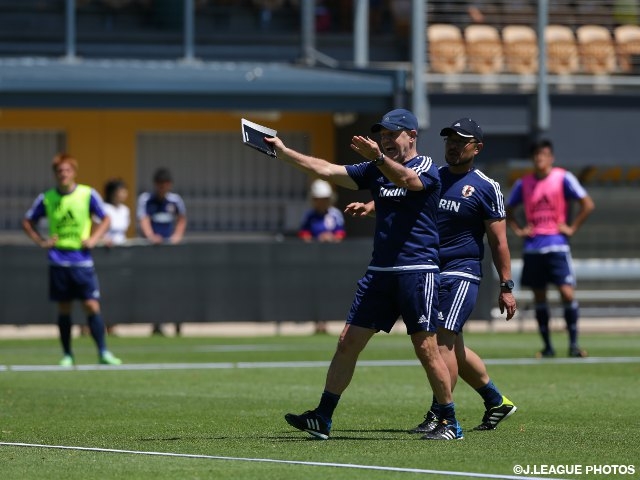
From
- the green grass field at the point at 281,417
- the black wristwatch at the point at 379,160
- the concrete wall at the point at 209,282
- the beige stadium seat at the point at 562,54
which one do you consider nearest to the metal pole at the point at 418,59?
the beige stadium seat at the point at 562,54

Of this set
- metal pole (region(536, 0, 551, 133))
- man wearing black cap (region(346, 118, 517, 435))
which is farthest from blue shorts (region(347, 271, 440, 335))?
metal pole (region(536, 0, 551, 133))

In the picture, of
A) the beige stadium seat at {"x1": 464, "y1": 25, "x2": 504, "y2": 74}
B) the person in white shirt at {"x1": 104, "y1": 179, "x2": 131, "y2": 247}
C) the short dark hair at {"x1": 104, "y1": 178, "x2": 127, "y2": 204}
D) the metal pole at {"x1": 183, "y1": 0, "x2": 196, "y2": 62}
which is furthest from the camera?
the beige stadium seat at {"x1": 464, "y1": 25, "x2": 504, "y2": 74}

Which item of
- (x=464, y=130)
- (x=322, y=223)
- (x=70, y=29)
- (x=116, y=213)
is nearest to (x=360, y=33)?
(x=70, y=29)

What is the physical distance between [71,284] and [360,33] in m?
12.1

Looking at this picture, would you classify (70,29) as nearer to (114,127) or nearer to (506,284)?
(114,127)

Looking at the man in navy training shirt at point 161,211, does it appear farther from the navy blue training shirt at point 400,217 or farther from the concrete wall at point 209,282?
the navy blue training shirt at point 400,217

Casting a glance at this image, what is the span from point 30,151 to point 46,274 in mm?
9049

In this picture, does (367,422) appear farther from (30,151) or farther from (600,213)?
(30,151)

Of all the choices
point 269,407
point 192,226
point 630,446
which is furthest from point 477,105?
point 630,446

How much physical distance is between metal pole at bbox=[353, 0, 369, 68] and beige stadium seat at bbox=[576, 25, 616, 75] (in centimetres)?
438

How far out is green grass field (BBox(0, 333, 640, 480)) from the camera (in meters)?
8.17

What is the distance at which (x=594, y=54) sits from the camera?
Result: 93.6 ft

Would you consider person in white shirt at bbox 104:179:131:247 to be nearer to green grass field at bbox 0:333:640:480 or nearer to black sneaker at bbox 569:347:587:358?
green grass field at bbox 0:333:640:480

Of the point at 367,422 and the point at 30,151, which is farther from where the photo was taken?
the point at 30,151
